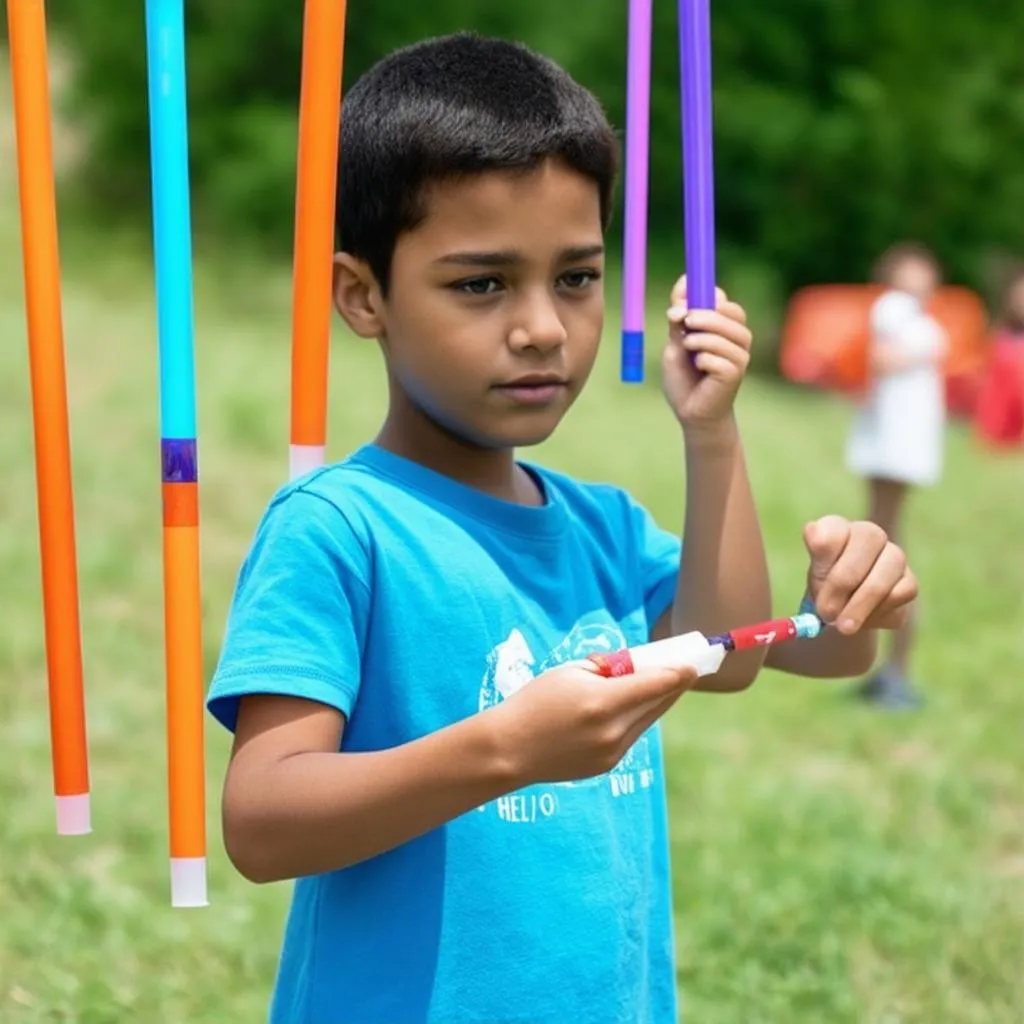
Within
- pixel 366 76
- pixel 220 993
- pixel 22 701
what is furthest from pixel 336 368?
pixel 366 76

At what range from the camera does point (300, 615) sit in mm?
1717

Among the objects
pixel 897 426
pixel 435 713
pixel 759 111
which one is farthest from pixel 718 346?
pixel 759 111

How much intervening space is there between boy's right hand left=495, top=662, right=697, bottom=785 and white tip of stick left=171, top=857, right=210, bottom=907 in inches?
15.0

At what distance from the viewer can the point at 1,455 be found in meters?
7.11

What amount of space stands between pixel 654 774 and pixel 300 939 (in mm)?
439

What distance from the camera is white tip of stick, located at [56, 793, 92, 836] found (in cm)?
185

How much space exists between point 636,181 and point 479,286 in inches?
10.8

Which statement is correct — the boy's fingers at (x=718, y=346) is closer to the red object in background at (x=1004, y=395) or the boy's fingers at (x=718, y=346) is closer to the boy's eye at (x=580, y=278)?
the boy's eye at (x=580, y=278)

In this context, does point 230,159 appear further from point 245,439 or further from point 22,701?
point 22,701

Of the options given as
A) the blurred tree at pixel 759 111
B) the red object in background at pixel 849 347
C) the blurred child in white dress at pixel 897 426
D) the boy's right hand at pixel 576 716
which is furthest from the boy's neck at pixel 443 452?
the blurred tree at pixel 759 111

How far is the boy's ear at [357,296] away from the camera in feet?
6.44

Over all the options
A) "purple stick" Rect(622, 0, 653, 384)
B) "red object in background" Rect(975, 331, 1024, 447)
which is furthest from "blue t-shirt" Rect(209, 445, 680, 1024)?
"red object in background" Rect(975, 331, 1024, 447)

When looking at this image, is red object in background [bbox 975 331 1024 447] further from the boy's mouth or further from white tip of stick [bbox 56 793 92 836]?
white tip of stick [bbox 56 793 92 836]

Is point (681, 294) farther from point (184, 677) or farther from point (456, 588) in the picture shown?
point (184, 677)
